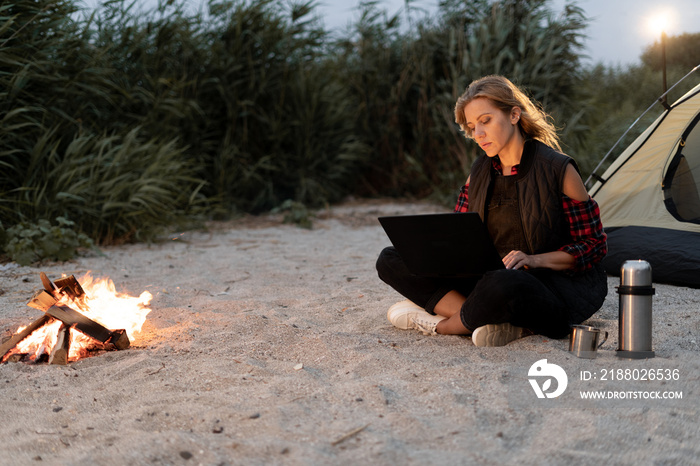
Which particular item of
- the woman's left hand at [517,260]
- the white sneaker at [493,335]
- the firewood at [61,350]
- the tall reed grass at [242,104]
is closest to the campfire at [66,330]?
the firewood at [61,350]

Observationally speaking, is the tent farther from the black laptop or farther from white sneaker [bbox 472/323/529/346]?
the black laptop

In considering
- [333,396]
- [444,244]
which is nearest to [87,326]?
[333,396]

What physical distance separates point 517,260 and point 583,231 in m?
0.33

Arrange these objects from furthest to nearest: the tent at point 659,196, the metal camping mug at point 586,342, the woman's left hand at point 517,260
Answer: the tent at point 659,196, the woman's left hand at point 517,260, the metal camping mug at point 586,342

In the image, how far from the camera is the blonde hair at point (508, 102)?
2.66m

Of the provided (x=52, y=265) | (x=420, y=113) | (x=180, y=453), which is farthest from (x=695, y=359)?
(x=420, y=113)

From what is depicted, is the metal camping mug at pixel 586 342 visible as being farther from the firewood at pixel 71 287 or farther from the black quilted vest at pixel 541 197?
the firewood at pixel 71 287

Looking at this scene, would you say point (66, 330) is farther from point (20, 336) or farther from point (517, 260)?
point (517, 260)

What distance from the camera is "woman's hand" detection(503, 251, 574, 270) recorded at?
254 cm

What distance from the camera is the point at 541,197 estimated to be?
262 centimetres

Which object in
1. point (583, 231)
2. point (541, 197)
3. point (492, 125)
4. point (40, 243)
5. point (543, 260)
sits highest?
point (492, 125)

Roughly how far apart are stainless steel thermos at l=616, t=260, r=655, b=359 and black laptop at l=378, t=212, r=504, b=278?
479mm

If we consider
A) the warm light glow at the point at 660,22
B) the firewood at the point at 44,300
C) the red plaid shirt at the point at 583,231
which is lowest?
the firewood at the point at 44,300

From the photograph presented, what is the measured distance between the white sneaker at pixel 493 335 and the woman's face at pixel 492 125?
2.46ft
